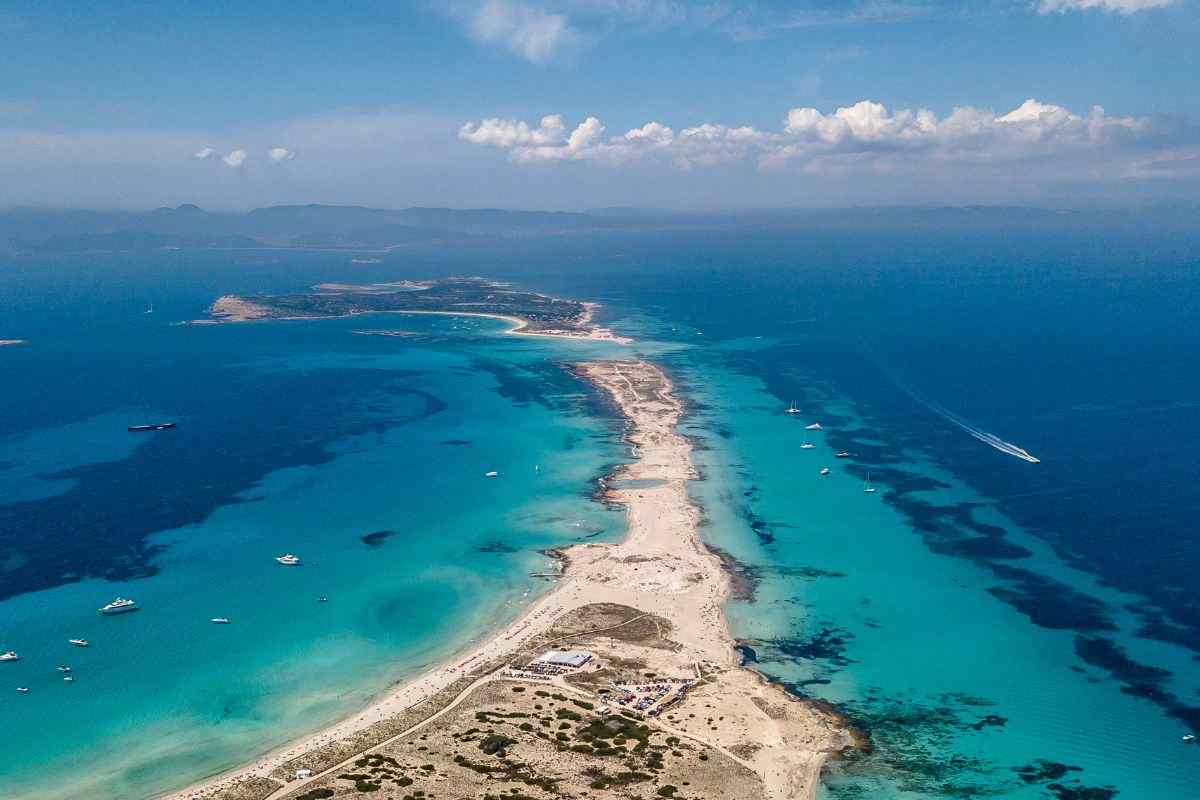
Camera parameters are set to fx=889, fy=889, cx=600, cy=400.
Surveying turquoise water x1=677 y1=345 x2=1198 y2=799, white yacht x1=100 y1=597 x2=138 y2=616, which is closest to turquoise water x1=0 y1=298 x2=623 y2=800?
white yacht x1=100 y1=597 x2=138 y2=616

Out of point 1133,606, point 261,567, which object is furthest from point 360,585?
point 1133,606

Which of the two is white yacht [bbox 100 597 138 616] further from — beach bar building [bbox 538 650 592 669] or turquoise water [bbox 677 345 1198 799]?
turquoise water [bbox 677 345 1198 799]

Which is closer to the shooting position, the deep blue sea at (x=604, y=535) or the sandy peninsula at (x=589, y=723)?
the sandy peninsula at (x=589, y=723)

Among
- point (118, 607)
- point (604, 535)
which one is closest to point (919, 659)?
point (604, 535)

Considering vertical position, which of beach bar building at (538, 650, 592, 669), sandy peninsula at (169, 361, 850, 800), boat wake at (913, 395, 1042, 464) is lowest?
sandy peninsula at (169, 361, 850, 800)

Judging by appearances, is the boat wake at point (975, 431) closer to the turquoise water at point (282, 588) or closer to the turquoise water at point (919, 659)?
the turquoise water at point (919, 659)

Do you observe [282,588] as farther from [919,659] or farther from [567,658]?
[919,659]

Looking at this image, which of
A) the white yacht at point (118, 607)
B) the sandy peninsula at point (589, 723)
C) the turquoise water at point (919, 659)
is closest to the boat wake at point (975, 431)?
the turquoise water at point (919, 659)
